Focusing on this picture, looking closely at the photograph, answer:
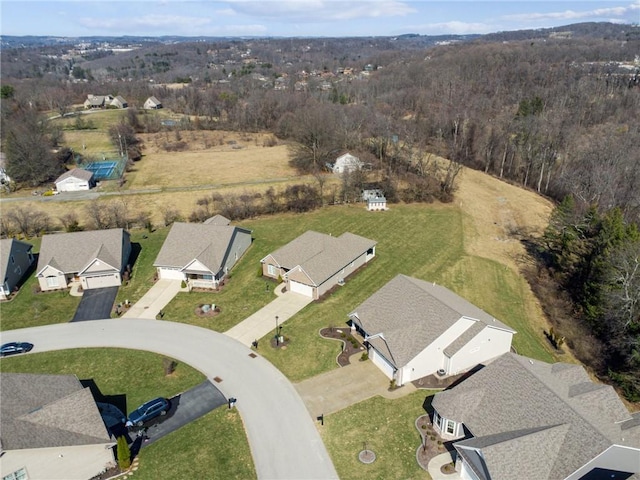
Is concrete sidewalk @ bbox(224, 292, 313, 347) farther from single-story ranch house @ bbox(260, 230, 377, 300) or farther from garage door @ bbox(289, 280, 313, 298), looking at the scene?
single-story ranch house @ bbox(260, 230, 377, 300)

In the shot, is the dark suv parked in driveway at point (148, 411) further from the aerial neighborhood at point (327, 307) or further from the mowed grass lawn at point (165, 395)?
the mowed grass lawn at point (165, 395)

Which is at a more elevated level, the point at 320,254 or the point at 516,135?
the point at 516,135

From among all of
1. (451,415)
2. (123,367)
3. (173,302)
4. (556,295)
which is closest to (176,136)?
(173,302)

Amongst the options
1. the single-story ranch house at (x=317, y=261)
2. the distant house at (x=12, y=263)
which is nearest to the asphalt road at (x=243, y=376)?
the distant house at (x=12, y=263)

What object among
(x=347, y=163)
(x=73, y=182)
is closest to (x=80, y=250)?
(x=73, y=182)

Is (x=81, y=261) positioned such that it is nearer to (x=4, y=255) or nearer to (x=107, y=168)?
(x=4, y=255)
